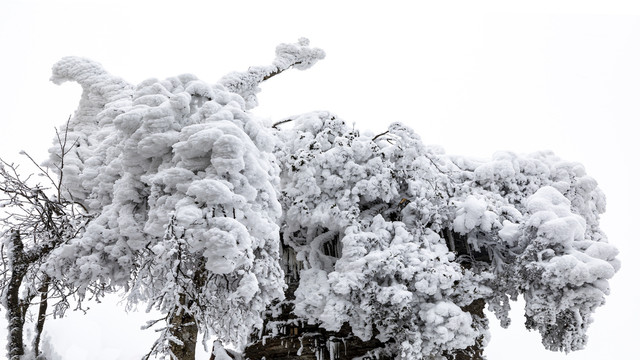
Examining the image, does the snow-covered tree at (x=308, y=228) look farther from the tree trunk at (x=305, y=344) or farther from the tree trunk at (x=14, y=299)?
the tree trunk at (x=14, y=299)

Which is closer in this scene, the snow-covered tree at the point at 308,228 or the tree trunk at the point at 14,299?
the snow-covered tree at the point at 308,228

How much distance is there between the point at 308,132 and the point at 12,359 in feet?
14.6

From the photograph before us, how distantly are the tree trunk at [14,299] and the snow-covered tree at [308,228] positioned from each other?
33.5 inches

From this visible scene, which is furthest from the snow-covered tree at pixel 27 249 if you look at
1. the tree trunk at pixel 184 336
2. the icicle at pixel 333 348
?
the icicle at pixel 333 348

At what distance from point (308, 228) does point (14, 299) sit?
3.61 meters

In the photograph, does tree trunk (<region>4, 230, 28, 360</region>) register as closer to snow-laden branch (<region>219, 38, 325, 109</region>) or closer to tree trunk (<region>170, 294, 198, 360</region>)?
tree trunk (<region>170, 294, 198, 360</region>)

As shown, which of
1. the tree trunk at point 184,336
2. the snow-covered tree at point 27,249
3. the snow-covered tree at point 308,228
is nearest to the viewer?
the snow-covered tree at point 308,228

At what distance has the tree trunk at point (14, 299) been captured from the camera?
199 inches

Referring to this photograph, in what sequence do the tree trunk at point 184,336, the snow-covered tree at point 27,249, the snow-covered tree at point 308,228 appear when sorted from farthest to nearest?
1. the snow-covered tree at point 27,249
2. the tree trunk at point 184,336
3. the snow-covered tree at point 308,228

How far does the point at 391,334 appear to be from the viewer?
526cm

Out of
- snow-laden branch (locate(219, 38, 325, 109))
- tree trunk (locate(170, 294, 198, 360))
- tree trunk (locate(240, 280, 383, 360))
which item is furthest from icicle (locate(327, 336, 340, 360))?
snow-laden branch (locate(219, 38, 325, 109))

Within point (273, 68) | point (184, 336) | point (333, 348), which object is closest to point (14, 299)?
point (184, 336)

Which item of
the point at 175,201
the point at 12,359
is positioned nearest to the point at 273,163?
the point at 175,201

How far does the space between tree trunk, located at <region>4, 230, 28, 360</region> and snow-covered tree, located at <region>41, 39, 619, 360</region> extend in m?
0.85
